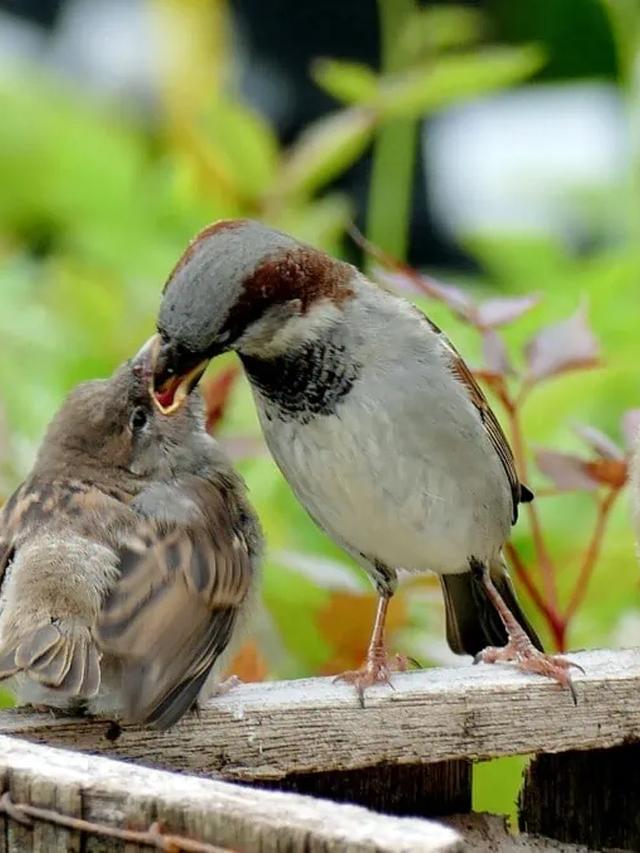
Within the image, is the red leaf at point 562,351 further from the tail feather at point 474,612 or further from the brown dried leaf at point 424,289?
the tail feather at point 474,612

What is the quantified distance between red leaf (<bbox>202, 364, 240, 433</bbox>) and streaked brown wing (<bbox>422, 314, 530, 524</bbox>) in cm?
34

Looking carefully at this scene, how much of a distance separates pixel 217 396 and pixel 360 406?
1.17 ft

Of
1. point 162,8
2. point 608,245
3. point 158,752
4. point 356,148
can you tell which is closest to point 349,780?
point 158,752

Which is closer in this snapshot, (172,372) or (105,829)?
(105,829)

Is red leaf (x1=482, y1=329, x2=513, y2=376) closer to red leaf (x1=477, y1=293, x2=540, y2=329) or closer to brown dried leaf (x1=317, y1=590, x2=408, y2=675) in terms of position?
red leaf (x1=477, y1=293, x2=540, y2=329)

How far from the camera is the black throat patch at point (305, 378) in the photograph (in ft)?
8.45

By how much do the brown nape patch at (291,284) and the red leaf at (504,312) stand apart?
27cm

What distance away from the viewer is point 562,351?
2.84 metres

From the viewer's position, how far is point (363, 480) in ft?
8.70

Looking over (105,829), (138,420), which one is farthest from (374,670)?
(105,829)

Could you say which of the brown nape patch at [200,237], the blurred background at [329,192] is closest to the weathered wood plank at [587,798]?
the blurred background at [329,192]

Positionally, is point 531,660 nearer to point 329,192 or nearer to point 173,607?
point 173,607

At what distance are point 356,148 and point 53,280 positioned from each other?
80 cm

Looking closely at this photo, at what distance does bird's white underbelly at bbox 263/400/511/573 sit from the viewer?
264 centimetres
